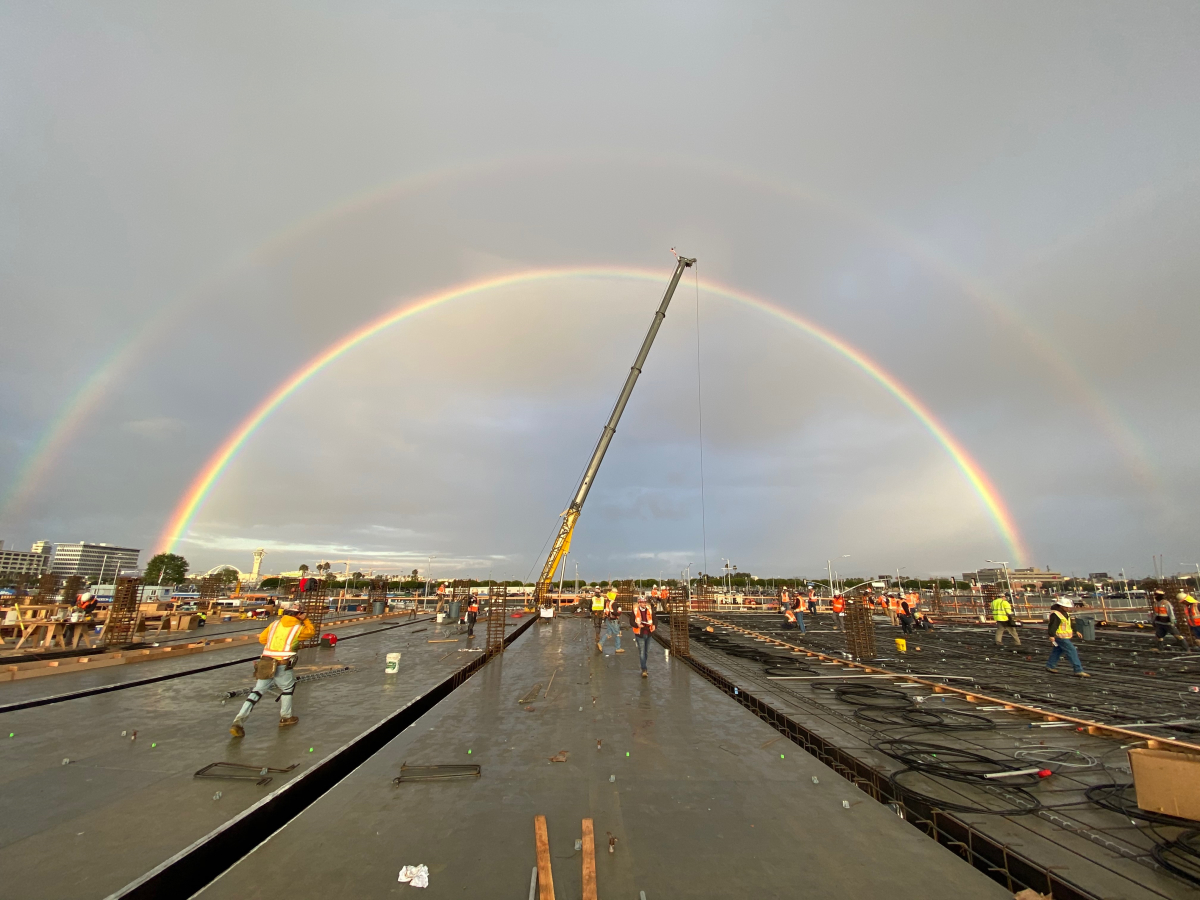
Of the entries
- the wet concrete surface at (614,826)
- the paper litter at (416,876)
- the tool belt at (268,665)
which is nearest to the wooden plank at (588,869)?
the wet concrete surface at (614,826)

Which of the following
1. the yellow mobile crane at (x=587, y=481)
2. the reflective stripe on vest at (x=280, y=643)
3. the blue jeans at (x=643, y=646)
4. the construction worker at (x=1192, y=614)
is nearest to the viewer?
the reflective stripe on vest at (x=280, y=643)

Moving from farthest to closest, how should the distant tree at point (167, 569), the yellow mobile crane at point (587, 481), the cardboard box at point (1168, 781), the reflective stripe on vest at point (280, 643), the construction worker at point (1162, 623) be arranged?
the distant tree at point (167, 569) → the yellow mobile crane at point (587, 481) → the construction worker at point (1162, 623) → the reflective stripe on vest at point (280, 643) → the cardboard box at point (1168, 781)

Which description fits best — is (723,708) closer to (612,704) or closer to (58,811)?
(612,704)

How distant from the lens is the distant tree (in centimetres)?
→ 15321

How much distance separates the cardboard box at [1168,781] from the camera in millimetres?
4188

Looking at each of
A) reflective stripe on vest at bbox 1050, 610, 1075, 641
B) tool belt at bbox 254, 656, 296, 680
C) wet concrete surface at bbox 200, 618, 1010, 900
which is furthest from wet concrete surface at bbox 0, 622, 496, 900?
reflective stripe on vest at bbox 1050, 610, 1075, 641

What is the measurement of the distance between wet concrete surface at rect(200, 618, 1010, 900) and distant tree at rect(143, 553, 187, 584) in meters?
187

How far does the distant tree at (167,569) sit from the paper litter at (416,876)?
188360mm

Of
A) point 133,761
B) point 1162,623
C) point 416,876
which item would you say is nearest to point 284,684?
point 133,761

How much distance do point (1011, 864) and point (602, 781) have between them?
3.54 m

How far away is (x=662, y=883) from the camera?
3635 millimetres

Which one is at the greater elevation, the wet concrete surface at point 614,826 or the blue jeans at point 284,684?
the blue jeans at point 284,684

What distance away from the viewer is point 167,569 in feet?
529

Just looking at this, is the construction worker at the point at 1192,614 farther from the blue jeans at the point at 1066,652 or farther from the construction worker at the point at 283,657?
the construction worker at the point at 283,657
